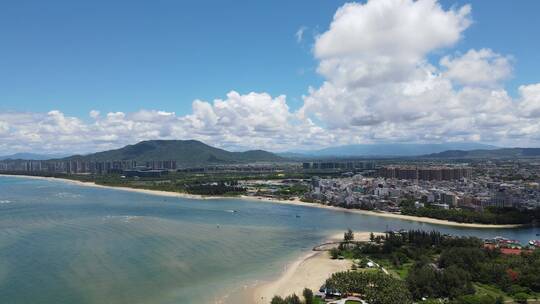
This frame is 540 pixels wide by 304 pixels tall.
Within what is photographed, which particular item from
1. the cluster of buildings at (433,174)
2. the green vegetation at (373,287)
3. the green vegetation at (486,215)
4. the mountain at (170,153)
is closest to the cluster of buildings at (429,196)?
the green vegetation at (486,215)

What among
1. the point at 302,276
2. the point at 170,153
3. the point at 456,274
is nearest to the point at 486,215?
the point at 456,274

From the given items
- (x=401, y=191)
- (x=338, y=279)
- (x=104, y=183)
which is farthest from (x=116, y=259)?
(x=104, y=183)

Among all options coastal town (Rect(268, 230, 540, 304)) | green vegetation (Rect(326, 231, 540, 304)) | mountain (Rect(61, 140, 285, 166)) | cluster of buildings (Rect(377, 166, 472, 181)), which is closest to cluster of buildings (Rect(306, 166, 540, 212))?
cluster of buildings (Rect(377, 166, 472, 181))

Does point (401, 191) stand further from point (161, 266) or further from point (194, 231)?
point (161, 266)

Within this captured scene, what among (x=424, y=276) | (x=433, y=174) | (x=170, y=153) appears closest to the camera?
(x=424, y=276)

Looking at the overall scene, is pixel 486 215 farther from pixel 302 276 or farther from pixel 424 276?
pixel 302 276

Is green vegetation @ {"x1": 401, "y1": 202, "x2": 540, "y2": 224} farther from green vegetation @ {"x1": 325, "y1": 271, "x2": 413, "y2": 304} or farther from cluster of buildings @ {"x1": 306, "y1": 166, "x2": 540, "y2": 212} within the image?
green vegetation @ {"x1": 325, "y1": 271, "x2": 413, "y2": 304}
